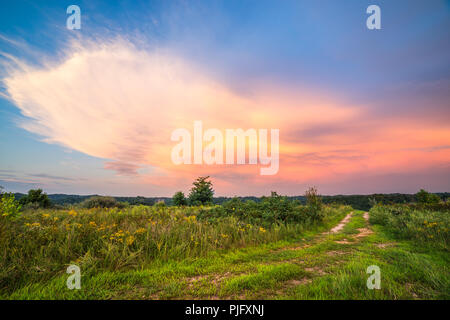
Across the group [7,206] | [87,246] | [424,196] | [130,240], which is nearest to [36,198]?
[7,206]

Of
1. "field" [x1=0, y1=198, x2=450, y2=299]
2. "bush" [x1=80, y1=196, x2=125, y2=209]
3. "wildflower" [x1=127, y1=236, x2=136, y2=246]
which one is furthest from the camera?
"bush" [x1=80, y1=196, x2=125, y2=209]

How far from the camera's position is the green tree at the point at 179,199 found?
89.9 ft

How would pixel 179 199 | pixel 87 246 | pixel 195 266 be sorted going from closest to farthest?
pixel 195 266, pixel 87 246, pixel 179 199

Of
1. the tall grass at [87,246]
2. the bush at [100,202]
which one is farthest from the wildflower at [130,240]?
the bush at [100,202]

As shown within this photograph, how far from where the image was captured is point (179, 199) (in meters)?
27.6

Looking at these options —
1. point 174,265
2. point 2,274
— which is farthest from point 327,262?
point 2,274

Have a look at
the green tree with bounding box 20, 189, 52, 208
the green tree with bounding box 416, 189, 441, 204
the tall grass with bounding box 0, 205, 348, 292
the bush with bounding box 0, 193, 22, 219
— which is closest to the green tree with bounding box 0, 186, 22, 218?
the bush with bounding box 0, 193, 22, 219

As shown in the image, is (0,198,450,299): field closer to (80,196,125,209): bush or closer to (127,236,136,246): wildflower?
(127,236,136,246): wildflower

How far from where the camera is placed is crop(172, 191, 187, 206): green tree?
89.9 feet

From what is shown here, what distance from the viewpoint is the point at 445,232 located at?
6.54 m

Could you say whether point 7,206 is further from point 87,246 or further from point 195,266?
point 195,266

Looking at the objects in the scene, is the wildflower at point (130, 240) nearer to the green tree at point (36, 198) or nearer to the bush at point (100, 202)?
the bush at point (100, 202)
